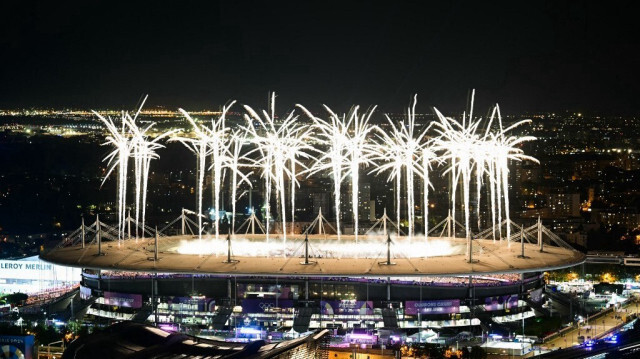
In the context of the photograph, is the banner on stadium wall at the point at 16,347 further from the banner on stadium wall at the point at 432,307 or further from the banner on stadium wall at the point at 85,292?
the banner on stadium wall at the point at 432,307

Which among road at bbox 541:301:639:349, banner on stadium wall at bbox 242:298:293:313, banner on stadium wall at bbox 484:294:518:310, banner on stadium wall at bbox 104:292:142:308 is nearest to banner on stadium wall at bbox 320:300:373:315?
banner on stadium wall at bbox 242:298:293:313

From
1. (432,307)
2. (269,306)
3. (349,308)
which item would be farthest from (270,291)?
(432,307)

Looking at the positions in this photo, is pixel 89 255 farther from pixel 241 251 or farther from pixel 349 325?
pixel 349 325

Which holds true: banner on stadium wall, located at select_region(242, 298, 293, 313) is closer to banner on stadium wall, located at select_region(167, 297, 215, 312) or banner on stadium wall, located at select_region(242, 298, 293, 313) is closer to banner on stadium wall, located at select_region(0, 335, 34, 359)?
banner on stadium wall, located at select_region(167, 297, 215, 312)

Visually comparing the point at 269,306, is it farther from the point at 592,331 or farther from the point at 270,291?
the point at 592,331

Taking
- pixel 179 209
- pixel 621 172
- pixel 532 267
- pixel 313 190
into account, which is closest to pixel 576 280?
pixel 532 267

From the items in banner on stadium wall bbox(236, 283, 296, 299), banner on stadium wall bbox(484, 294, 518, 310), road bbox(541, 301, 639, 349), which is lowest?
road bbox(541, 301, 639, 349)
